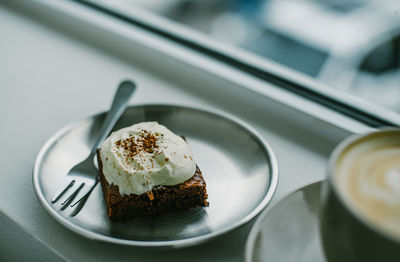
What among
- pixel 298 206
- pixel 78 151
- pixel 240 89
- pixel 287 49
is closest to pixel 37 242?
pixel 78 151

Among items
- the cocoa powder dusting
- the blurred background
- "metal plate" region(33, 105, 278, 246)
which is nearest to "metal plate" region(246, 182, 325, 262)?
"metal plate" region(33, 105, 278, 246)

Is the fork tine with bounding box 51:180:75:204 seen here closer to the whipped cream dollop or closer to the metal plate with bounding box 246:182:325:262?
the whipped cream dollop

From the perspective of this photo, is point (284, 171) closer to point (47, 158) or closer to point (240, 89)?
point (240, 89)

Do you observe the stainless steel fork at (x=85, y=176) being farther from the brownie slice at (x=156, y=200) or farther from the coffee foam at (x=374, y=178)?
the coffee foam at (x=374, y=178)

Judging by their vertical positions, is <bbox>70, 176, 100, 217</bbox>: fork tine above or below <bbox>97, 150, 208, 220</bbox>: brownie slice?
below

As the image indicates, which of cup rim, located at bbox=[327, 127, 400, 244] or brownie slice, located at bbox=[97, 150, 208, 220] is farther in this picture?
brownie slice, located at bbox=[97, 150, 208, 220]

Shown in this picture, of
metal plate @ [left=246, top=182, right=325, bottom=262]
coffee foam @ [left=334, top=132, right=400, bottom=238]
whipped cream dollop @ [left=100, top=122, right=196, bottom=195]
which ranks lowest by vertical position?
whipped cream dollop @ [left=100, top=122, right=196, bottom=195]

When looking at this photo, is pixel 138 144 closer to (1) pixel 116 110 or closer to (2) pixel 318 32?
(1) pixel 116 110

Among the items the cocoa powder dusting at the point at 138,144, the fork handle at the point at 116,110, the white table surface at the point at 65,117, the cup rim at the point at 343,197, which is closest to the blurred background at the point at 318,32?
the white table surface at the point at 65,117
